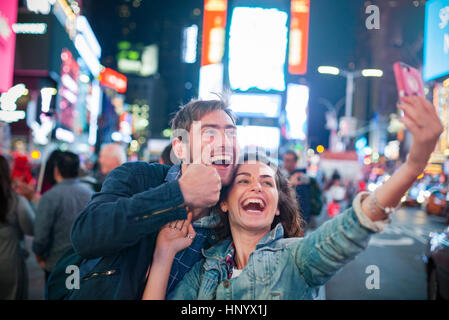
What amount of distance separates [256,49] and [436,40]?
41.3 ft

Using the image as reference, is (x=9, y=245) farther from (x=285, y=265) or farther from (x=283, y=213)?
(x=285, y=265)

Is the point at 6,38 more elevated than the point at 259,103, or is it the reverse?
the point at 259,103

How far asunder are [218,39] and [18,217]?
15.4 metres

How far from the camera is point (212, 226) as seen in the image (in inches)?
83.4

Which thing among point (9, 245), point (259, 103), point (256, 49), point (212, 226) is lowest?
point (9, 245)

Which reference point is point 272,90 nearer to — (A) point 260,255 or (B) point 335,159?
(A) point 260,255

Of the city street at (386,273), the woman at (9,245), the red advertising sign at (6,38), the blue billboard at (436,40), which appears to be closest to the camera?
the blue billboard at (436,40)

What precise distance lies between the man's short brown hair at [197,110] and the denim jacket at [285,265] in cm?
71

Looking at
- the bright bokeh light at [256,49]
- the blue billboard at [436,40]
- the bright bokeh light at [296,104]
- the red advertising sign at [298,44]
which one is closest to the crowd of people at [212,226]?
the blue billboard at [436,40]

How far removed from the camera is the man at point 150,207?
62.7 inches

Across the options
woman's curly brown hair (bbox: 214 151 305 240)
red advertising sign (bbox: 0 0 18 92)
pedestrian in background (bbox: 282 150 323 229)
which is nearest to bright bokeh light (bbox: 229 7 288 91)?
pedestrian in background (bbox: 282 150 323 229)

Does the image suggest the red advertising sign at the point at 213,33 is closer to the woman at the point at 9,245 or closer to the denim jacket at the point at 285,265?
the woman at the point at 9,245

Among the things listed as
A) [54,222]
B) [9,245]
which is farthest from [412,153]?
[9,245]

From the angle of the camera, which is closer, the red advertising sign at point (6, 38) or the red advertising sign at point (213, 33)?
the red advertising sign at point (6, 38)
